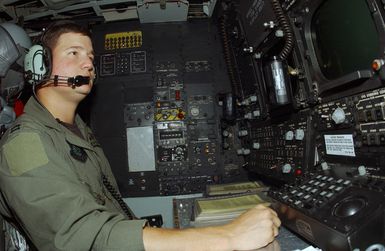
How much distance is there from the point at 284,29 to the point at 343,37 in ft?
1.44

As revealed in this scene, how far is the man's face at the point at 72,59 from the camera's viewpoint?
1557 millimetres

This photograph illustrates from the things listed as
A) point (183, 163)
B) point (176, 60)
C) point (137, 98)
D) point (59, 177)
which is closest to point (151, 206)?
point (183, 163)

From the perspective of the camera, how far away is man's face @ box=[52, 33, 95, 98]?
156 centimetres

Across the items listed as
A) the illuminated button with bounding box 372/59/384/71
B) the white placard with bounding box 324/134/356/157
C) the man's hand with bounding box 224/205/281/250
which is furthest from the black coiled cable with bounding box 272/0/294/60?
the man's hand with bounding box 224/205/281/250

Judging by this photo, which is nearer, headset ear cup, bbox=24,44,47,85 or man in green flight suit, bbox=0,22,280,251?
man in green flight suit, bbox=0,22,280,251

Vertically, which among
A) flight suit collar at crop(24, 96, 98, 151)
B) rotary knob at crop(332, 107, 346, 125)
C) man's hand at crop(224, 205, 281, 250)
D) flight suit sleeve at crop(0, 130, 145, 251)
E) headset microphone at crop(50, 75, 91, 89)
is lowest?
man's hand at crop(224, 205, 281, 250)

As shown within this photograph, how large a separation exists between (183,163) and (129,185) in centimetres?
64

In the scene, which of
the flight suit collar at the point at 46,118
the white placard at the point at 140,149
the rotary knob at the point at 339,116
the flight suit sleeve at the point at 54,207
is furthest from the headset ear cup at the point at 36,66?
the white placard at the point at 140,149

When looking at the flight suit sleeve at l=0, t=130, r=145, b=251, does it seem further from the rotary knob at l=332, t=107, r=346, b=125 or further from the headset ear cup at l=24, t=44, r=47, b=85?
the rotary knob at l=332, t=107, r=346, b=125

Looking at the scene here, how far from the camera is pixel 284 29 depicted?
70.1 inches

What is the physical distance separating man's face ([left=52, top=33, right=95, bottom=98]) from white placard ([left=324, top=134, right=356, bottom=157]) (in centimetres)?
127

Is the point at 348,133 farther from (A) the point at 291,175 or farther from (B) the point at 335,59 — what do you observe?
(A) the point at 291,175

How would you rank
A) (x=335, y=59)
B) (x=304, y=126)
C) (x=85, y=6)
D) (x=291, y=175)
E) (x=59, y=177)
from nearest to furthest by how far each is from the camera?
(x=59, y=177), (x=335, y=59), (x=304, y=126), (x=291, y=175), (x=85, y=6)

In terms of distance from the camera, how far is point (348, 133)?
4.31 ft
